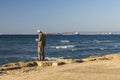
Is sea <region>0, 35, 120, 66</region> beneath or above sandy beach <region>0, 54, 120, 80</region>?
beneath

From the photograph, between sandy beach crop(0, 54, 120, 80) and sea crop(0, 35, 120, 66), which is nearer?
sandy beach crop(0, 54, 120, 80)

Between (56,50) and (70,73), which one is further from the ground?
(70,73)

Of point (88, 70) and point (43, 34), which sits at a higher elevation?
point (43, 34)

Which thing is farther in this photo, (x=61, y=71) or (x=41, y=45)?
(x=41, y=45)

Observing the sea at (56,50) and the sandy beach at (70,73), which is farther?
the sea at (56,50)

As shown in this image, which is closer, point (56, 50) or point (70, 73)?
point (70, 73)

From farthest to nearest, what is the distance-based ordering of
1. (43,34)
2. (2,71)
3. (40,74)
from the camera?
(43,34)
(2,71)
(40,74)

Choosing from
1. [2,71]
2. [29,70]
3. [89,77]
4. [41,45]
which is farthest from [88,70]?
[41,45]

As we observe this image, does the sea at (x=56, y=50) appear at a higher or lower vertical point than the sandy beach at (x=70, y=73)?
lower

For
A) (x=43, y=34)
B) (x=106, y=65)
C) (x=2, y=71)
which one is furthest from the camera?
(x=43, y=34)

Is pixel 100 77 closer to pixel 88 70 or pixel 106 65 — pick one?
pixel 88 70

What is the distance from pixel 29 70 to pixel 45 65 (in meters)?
1.76

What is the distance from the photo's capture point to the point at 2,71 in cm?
1479

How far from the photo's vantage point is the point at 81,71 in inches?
555
